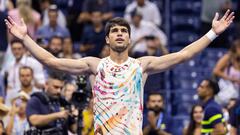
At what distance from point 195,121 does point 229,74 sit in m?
2.72

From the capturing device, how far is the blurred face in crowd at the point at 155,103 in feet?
47.2

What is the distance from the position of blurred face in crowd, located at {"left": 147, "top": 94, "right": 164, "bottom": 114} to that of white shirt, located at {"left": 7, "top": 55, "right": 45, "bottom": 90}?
80.4 inches

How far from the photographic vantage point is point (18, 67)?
15867mm

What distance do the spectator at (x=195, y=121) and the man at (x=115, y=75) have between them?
4.23m

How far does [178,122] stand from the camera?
16.0 meters

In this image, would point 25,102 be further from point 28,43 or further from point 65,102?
point 28,43

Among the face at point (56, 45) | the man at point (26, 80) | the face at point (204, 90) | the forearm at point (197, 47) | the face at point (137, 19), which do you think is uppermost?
the face at point (137, 19)

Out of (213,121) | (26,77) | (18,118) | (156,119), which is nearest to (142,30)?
(26,77)

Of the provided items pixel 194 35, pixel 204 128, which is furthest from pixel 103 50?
pixel 204 128

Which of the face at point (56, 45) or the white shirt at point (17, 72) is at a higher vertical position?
the face at point (56, 45)

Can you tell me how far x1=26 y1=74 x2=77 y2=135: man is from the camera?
13000mm

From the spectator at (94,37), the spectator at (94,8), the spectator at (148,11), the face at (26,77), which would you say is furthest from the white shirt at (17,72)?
the spectator at (148,11)

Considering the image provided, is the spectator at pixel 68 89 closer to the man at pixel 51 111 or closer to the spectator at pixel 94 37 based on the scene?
the man at pixel 51 111

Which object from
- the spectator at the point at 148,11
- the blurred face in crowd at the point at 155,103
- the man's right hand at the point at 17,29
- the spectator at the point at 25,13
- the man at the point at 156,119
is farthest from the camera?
the spectator at the point at 148,11
